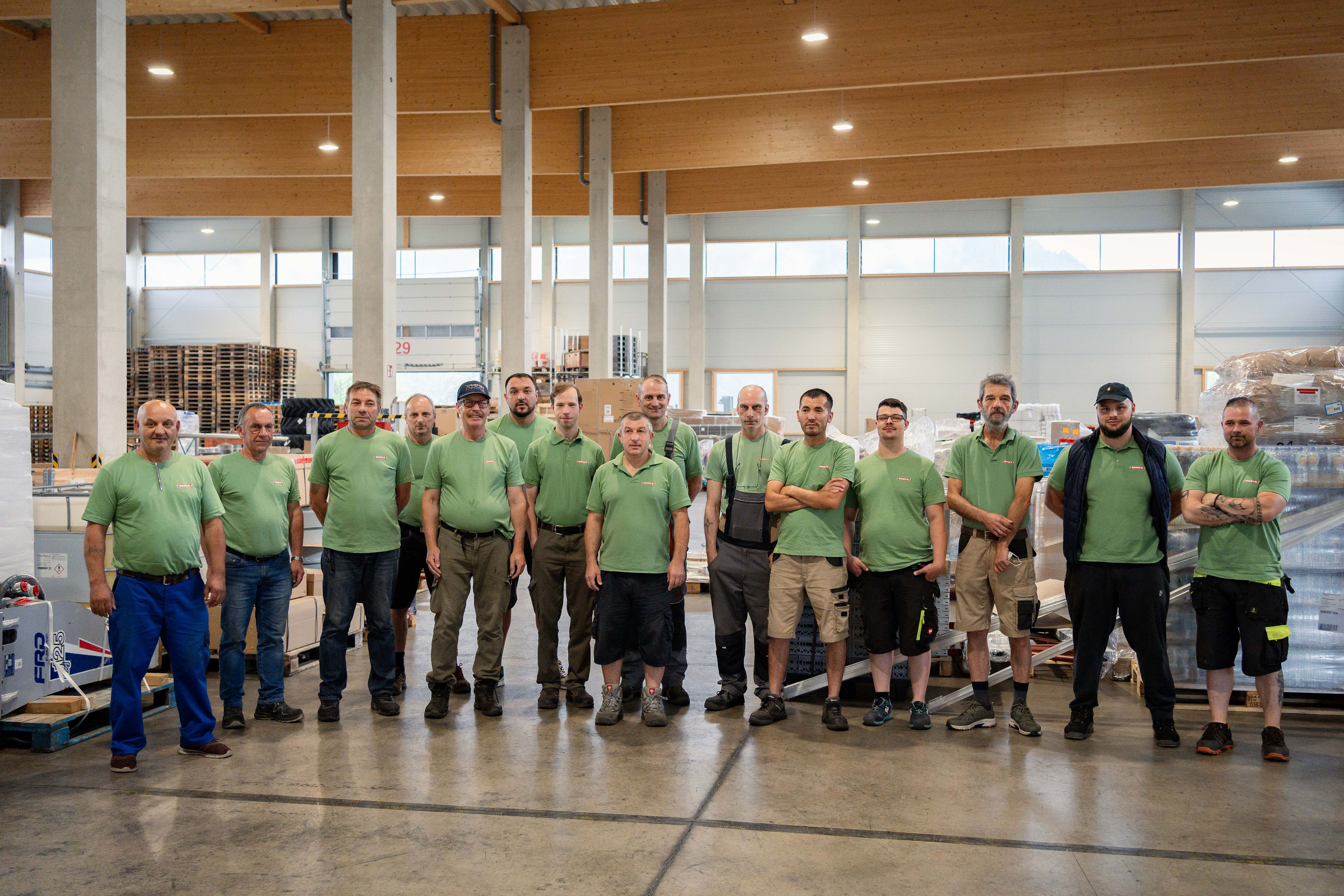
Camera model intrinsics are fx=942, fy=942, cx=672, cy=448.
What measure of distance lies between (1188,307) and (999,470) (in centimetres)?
2097

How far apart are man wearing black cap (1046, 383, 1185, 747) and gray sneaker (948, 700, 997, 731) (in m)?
0.43

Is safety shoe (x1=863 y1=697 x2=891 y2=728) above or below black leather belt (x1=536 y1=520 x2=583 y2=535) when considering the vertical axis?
below

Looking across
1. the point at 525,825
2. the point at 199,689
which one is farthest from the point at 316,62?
the point at 525,825

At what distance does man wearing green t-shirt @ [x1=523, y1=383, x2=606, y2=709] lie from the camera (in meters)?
5.89

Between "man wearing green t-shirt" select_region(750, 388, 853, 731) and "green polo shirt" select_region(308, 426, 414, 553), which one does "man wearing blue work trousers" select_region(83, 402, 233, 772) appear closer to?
"green polo shirt" select_region(308, 426, 414, 553)

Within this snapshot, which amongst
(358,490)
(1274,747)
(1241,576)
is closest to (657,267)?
(358,490)

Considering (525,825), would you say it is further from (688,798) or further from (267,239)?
(267,239)

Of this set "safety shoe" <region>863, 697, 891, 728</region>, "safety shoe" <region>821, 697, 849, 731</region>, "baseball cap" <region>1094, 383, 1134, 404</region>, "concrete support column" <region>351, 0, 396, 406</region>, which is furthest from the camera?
"concrete support column" <region>351, 0, 396, 406</region>

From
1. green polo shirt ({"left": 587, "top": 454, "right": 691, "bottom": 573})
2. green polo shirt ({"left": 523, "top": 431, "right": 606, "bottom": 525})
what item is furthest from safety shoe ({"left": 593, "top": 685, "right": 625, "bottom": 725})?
green polo shirt ({"left": 523, "top": 431, "right": 606, "bottom": 525})

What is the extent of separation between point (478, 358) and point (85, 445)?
1647 centimetres

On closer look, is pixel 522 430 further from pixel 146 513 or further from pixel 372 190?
pixel 372 190

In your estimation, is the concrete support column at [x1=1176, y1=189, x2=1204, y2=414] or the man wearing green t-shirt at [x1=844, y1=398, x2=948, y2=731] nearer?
the man wearing green t-shirt at [x1=844, y1=398, x2=948, y2=731]

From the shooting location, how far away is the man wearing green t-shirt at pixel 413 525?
20.4ft

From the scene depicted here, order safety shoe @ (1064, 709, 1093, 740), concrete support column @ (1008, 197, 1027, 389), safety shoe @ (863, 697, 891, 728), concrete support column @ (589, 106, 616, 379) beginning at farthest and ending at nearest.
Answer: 1. concrete support column @ (1008, 197, 1027, 389)
2. concrete support column @ (589, 106, 616, 379)
3. safety shoe @ (863, 697, 891, 728)
4. safety shoe @ (1064, 709, 1093, 740)
